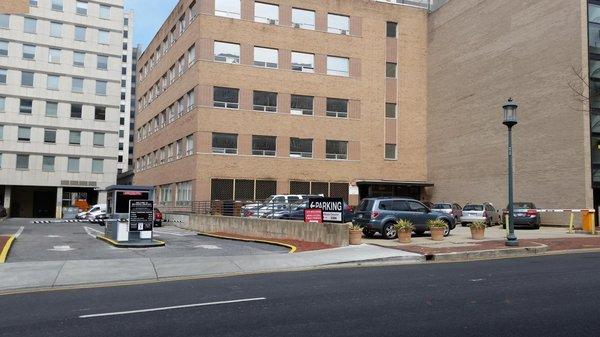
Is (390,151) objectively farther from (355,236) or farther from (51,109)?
(51,109)

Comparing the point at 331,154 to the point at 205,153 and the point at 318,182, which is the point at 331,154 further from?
the point at 205,153

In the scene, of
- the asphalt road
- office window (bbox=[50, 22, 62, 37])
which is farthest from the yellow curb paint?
office window (bbox=[50, 22, 62, 37])

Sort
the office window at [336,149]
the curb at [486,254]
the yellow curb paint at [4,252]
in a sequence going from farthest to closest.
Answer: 1. the office window at [336,149]
2. the curb at [486,254]
3. the yellow curb paint at [4,252]

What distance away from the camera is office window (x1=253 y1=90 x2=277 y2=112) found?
4231 centimetres

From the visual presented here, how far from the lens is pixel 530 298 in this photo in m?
8.84

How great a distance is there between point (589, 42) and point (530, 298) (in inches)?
1143

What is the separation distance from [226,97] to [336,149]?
9.33 meters

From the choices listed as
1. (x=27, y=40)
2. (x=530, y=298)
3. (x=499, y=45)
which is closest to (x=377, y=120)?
(x=499, y=45)

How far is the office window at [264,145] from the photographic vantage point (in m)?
42.0

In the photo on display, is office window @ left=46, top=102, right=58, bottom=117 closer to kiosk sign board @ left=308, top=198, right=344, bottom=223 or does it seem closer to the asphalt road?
kiosk sign board @ left=308, top=198, right=344, bottom=223

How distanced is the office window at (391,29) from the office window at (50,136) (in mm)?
43964

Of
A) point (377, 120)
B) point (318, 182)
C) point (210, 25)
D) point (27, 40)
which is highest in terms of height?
point (27, 40)

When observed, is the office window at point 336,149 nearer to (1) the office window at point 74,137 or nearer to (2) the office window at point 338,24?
(2) the office window at point 338,24

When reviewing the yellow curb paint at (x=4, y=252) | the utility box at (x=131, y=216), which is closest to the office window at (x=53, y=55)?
the utility box at (x=131, y=216)
